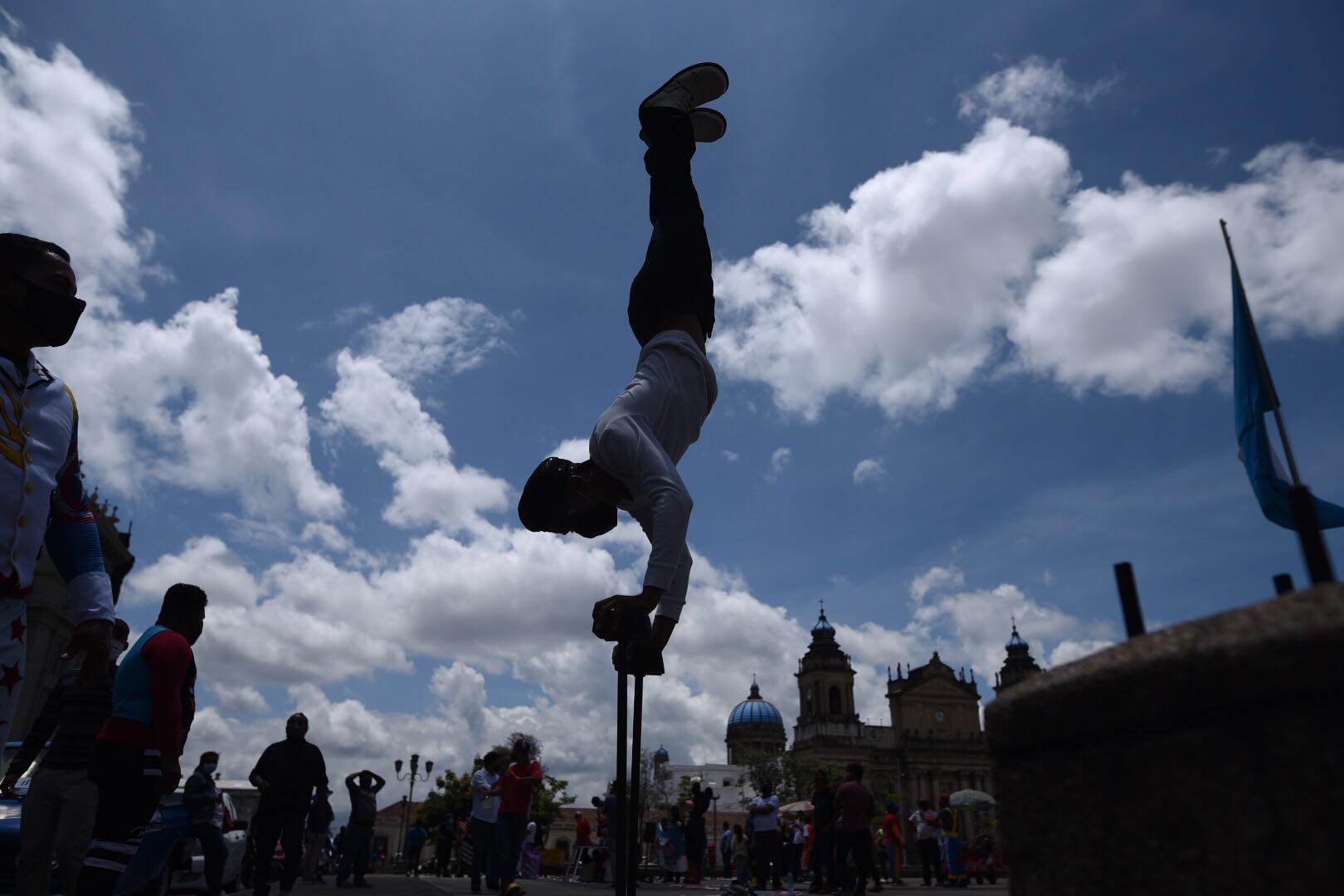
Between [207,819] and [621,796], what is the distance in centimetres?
604

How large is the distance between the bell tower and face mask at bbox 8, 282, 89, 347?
89424 mm

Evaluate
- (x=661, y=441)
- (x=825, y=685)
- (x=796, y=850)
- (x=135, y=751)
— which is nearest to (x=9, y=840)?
(x=135, y=751)

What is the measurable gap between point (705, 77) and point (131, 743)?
3677 mm

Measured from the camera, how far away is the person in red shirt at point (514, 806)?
8.21 m

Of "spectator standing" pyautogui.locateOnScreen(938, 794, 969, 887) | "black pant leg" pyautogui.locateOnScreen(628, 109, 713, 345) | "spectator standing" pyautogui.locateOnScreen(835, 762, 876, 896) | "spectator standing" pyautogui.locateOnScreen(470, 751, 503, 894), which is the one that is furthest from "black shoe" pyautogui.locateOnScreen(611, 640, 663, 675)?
"spectator standing" pyautogui.locateOnScreen(938, 794, 969, 887)

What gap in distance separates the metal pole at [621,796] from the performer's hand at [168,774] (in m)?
2.28

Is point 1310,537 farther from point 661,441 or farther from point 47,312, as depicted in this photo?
point 47,312

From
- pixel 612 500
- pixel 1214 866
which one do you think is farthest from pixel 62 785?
pixel 1214 866

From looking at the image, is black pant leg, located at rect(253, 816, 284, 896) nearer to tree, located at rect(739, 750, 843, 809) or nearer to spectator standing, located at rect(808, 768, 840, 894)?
spectator standing, located at rect(808, 768, 840, 894)

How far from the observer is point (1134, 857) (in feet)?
3.51

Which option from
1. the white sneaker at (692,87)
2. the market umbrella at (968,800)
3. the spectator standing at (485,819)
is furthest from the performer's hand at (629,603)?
the market umbrella at (968,800)

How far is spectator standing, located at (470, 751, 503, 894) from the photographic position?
978 cm

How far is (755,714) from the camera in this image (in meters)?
94.1

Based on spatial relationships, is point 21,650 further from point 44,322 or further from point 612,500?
point 612,500
